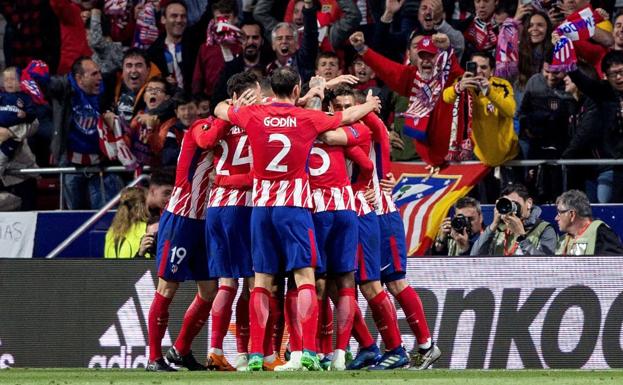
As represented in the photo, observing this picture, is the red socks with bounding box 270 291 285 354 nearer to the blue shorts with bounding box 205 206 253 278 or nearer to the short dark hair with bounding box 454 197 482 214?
the blue shorts with bounding box 205 206 253 278

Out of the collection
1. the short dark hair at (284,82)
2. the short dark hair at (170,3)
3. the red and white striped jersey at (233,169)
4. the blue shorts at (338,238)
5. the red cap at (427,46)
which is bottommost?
the blue shorts at (338,238)

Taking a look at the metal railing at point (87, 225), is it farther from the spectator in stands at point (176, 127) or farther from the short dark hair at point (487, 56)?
the short dark hair at point (487, 56)

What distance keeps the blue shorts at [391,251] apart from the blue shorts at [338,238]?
0.71 meters

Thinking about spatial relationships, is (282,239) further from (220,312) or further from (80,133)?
(80,133)

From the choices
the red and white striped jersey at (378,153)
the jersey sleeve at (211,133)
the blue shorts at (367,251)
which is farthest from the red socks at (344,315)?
the jersey sleeve at (211,133)

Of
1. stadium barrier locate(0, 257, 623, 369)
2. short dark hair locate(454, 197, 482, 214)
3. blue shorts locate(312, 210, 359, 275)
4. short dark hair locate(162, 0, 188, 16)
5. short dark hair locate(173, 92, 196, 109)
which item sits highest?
→ short dark hair locate(162, 0, 188, 16)

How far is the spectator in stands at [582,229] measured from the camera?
43.4 feet

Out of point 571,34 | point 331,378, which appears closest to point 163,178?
point 571,34

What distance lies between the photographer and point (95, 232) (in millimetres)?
15812

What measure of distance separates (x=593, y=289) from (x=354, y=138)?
3.04 metres

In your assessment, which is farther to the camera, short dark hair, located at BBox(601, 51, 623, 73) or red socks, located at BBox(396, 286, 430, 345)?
short dark hair, located at BBox(601, 51, 623, 73)

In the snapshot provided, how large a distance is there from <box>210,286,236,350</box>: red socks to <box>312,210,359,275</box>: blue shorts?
3.04 feet

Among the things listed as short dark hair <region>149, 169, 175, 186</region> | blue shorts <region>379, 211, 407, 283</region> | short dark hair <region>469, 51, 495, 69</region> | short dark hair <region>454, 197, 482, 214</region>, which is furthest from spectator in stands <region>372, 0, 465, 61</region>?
blue shorts <region>379, 211, 407, 283</region>

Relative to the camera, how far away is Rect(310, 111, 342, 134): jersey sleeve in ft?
36.4
